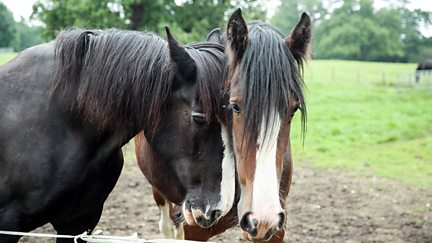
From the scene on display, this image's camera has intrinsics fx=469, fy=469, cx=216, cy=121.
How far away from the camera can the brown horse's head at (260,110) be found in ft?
6.95

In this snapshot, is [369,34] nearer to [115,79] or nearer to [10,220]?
[115,79]

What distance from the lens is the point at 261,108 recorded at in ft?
7.31

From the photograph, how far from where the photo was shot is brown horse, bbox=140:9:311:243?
2.12m

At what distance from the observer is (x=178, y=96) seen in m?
2.56

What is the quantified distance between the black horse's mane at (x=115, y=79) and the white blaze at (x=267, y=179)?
1.78ft

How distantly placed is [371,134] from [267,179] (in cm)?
1029

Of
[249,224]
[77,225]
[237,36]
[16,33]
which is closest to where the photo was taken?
[249,224]

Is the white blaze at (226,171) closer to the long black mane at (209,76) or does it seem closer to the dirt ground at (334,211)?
the long black mane at (209,76)

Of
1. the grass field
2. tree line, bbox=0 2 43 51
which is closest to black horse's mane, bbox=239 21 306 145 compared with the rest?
the grass field

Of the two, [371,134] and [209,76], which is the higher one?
[209,76]

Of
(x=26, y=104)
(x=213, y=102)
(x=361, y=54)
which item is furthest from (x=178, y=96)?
(x=361, y=54)

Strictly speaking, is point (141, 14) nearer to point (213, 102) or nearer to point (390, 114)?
point (390, 114)

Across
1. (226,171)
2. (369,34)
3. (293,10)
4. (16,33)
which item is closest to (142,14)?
(226,171)

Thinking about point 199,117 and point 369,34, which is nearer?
point 199,117
